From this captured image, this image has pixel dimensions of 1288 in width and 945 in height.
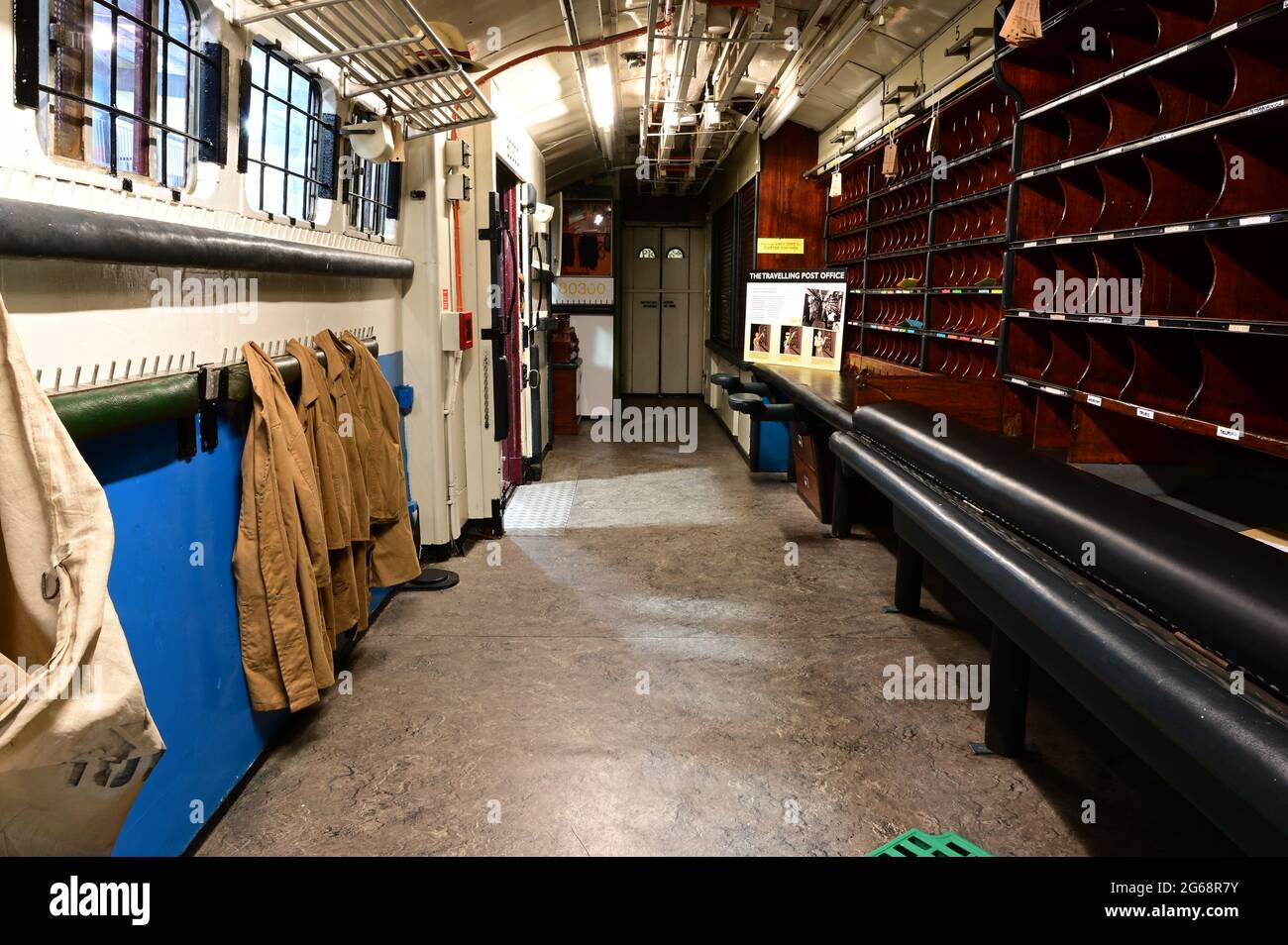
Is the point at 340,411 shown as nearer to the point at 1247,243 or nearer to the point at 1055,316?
the point at 1055,316

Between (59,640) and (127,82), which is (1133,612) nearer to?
(59,640)

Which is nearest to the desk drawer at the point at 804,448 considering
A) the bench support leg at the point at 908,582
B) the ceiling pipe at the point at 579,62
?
the bench support leg at the point at 908,582

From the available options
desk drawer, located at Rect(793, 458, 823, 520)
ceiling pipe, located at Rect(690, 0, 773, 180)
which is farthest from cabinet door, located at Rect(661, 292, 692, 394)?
desk drawer, located at Rect(793, 458, 823, 520)

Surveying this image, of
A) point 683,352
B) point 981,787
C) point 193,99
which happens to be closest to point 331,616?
point 193,99

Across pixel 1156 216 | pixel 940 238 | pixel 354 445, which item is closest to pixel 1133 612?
pixel 1156 216

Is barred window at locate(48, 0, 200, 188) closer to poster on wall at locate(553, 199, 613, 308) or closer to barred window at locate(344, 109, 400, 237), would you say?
barred window at locate(344, 109, 400, 237)

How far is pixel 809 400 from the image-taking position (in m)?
4.85

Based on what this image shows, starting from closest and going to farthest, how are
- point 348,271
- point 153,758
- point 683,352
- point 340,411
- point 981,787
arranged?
1. point 153,758
2. point 981,787
3. point 340,411
4. point 348,271
5. point 683,352

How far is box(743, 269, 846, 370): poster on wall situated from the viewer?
6.34 metres

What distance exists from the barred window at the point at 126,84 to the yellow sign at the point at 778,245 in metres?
6.06

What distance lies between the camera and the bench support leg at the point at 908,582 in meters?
3.98

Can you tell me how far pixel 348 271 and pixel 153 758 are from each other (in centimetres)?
224

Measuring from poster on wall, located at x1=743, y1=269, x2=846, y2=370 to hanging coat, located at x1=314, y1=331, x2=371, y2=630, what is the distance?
3.97 meters
